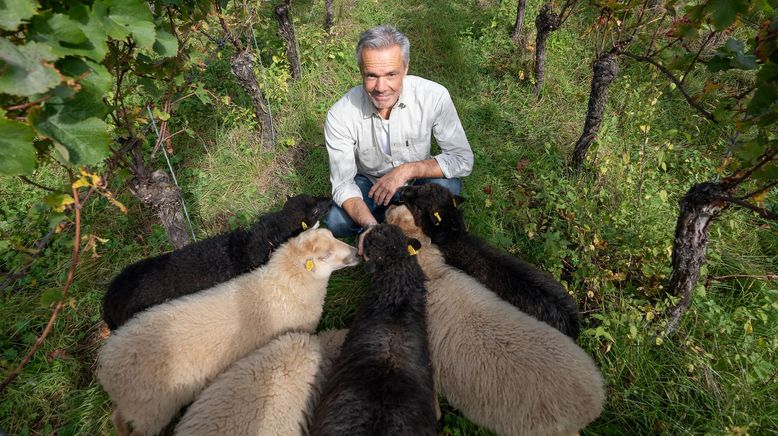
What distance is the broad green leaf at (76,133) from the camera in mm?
1207

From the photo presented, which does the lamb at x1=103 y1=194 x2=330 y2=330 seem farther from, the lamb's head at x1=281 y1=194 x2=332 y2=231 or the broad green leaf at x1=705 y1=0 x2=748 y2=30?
the broad green leaf at x1=705 y1=0 x2=748 y2=30

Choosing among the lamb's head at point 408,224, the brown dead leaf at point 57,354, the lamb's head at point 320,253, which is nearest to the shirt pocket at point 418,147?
the lamb's head at point 408,224

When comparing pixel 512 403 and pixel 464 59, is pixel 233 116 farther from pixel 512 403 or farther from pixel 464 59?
pixel 512 403

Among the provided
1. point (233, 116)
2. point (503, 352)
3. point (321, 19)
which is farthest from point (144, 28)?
point (321, 19)

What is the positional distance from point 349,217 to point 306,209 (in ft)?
1.61

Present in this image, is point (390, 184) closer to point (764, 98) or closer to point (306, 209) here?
point (306, 209)

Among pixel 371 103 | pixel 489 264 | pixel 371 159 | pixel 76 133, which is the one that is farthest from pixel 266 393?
pixel 371 103

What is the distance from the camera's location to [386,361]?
8.50 ft

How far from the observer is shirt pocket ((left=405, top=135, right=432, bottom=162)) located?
13.8 ft

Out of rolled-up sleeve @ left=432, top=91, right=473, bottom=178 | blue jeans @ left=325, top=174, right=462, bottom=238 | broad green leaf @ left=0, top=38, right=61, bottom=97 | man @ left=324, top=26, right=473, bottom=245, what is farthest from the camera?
blue jeans @ left=325, top=174, right=462, bottom=238

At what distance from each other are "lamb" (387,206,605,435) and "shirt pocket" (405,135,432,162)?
1.70 meters

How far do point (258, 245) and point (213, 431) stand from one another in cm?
184

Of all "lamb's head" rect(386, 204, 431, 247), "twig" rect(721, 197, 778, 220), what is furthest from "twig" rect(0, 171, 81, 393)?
"twig" rect(721, 197, 778, 220)

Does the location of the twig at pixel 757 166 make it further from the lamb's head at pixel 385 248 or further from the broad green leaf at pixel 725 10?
the lamb's head at pixel 385 248
